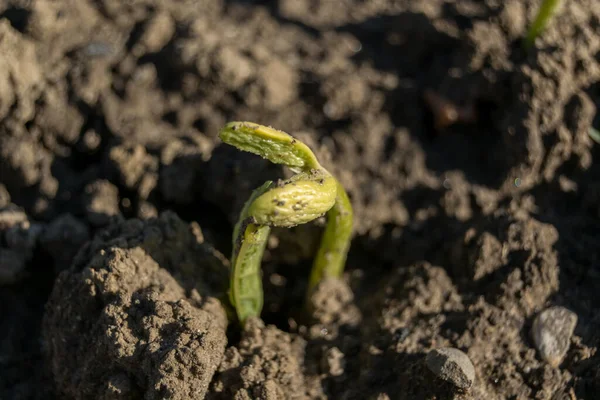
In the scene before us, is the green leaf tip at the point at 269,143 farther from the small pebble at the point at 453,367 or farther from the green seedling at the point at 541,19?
the green seedling at the point at 541,19

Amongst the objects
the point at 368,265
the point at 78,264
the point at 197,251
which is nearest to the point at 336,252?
the point at 368,265

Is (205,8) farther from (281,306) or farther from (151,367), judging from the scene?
(151,367)

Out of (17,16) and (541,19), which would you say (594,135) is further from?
(17,16)

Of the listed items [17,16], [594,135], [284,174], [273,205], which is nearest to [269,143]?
[273,205]

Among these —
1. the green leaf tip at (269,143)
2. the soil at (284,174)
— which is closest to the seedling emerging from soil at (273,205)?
the green leaf tip at (269,143)

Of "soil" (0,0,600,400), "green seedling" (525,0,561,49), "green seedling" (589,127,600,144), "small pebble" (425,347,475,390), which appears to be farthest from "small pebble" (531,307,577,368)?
"green seedling" (525,0,561,49)

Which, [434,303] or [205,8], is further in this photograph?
[205,8]
